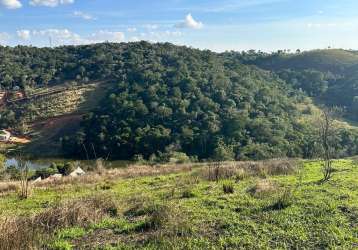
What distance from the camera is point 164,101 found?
69.4 meters

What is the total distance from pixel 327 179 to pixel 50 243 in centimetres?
1151

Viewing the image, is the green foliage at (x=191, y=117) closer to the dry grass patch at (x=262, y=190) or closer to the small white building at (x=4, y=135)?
the small white building at (x=4, y=135)

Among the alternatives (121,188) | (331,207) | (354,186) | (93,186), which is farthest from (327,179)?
(93,186)

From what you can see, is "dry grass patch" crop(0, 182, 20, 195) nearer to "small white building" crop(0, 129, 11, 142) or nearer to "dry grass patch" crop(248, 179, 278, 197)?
"dry grass patch" crop(248, 179, 278, 197)

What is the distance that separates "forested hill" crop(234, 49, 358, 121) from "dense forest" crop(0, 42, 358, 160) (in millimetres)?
356

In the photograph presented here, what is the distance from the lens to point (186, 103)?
2628 inches

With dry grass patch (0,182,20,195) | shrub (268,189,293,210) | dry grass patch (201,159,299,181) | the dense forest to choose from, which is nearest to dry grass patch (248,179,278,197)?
shrub (268,189,293,210)

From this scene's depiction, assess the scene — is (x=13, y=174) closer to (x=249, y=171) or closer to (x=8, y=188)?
(x=8, y=188)

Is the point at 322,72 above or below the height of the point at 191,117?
above

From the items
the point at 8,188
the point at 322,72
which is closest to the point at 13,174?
the point at 8,188

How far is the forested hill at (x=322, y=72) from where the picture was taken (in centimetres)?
8312

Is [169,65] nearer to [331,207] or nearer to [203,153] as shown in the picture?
[203,153]

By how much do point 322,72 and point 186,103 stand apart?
45144mm

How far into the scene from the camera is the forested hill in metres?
83.1
